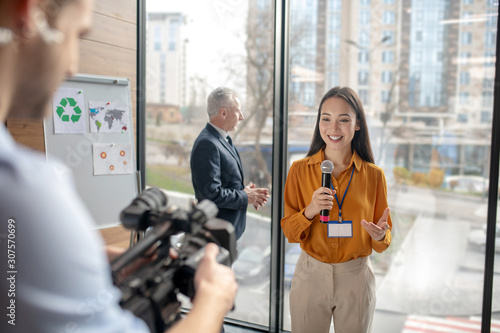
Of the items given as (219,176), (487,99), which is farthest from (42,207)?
(487,99)

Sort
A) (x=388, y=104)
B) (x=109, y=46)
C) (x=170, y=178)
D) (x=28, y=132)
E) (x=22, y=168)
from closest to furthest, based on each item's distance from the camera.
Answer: (x=22, y=168) < (x=28, y=132) < (x=388, y=104) < (x=109, y=46) < (x=170, y=178)

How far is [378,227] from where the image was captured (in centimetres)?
185

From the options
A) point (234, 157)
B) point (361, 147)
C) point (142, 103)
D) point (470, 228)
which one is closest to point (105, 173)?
point (142, 103)

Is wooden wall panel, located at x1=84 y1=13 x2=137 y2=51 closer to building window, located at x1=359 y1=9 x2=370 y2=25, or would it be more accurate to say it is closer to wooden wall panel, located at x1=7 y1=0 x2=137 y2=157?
wooden wall panel, located at x1=7 y1=0 x2=137 y2=157

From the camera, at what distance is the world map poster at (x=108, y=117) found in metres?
3.06

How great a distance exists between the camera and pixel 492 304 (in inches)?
98.4

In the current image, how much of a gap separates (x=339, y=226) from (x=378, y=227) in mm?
176

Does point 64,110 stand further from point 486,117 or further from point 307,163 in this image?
point 486,117

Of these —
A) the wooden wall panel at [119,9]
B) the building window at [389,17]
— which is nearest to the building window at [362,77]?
the building window at [389,17]

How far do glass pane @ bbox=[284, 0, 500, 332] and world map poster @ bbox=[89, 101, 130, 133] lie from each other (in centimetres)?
133

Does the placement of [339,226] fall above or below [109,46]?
below

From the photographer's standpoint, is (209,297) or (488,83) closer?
(209,297)

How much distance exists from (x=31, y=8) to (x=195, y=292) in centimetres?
50

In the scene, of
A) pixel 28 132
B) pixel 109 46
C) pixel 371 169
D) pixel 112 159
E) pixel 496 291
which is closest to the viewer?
pixel 371 169
